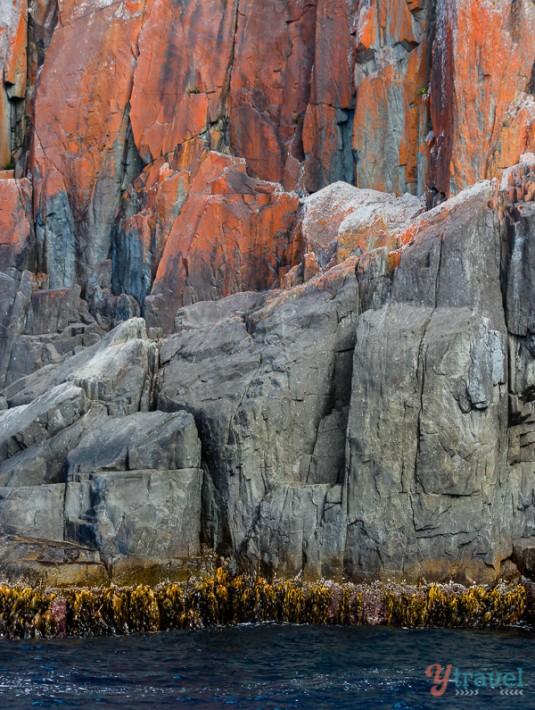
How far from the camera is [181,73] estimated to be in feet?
167

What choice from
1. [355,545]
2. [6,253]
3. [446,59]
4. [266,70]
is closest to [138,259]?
[6,253]

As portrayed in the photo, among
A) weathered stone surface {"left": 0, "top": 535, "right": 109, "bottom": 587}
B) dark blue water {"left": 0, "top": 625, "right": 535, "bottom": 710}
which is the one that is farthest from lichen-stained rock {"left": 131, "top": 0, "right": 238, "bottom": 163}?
dark blue water {"left": 0, "top": 625, "right": 535, "bottom": 710}

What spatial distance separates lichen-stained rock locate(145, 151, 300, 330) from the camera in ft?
149

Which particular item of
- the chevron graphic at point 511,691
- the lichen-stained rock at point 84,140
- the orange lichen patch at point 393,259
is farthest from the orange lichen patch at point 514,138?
the lichen-stained rock at point 84,140

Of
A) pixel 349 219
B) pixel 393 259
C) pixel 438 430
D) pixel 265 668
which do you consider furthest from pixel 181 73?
pixel 265 668

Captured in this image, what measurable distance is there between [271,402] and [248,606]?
23.5 ft

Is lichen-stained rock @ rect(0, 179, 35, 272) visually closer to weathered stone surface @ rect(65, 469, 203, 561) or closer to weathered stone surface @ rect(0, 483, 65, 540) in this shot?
weathered stone surface @ rect(0, 483, 65, 540)

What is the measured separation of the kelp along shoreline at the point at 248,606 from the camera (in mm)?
26078

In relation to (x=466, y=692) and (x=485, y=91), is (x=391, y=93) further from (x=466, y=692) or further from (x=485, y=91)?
(x=466, y=692)

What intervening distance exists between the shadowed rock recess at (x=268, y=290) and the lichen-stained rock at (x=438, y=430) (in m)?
0.07

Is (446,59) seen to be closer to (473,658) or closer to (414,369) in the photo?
(414,369)

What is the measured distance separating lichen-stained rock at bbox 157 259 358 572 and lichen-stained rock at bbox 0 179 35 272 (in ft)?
63.1

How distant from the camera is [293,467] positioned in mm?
31406

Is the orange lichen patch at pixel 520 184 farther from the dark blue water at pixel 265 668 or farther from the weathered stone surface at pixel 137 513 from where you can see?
the weathered stone surface at pixel 137 513
